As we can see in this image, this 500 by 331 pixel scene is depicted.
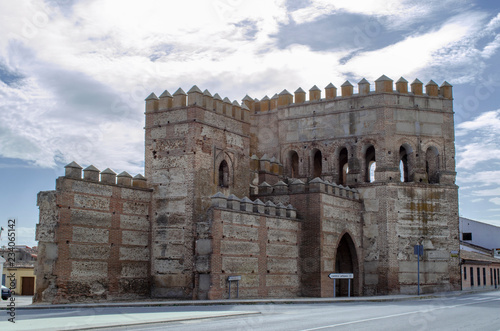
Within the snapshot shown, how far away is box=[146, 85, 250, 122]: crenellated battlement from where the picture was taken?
31.5 m

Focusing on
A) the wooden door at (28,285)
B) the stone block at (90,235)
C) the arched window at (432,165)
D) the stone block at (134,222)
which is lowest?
the wooden door at (28,285)

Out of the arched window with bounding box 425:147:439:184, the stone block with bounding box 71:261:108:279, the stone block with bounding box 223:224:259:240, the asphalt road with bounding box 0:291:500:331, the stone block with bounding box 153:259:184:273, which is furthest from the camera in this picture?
the arched window with bounding box 425:147:439:184

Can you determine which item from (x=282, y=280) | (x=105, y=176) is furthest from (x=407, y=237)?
(x=105, y=176)

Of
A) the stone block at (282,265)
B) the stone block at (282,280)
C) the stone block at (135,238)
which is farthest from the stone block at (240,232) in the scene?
the stone block at (135,238)

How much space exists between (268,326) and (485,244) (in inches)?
A: 2175

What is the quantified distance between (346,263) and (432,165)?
349 inches

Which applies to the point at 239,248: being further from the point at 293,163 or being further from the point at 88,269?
the point at 293,163

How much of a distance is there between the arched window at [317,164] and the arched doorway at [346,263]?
615 centimetres

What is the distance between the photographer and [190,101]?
103 ft

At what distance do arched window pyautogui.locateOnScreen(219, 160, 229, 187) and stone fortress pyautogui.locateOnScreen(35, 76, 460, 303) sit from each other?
10 centimetres

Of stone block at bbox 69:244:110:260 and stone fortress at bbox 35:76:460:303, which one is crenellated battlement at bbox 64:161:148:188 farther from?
stone block at bbox 69:244:110:260

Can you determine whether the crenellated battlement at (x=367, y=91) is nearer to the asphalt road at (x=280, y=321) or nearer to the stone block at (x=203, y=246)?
the stone block at (x=203, y=246)

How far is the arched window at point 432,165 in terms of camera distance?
40.2 meters

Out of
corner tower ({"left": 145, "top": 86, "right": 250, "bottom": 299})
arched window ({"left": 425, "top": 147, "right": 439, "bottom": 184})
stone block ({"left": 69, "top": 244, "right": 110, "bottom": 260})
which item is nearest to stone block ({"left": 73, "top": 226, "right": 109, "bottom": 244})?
stone block ({"left": 69, "top": 244, "right": 110, "bottom": 260})
